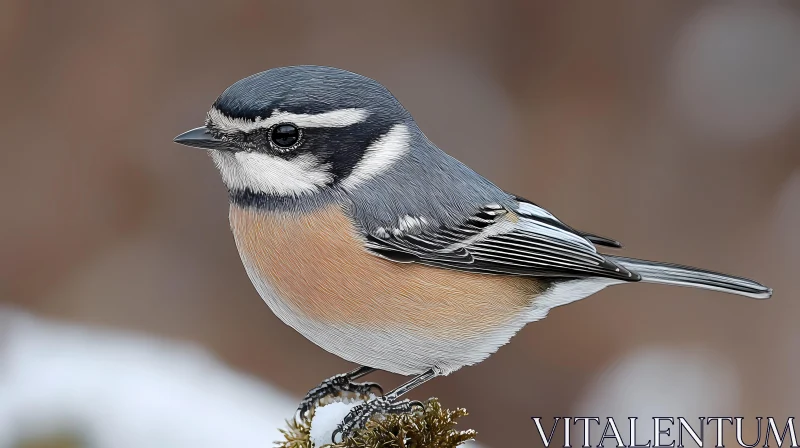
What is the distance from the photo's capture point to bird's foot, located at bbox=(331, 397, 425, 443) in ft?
10.5

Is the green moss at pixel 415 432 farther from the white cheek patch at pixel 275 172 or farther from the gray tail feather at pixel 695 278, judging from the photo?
the gray tail feather at pixel 695 278

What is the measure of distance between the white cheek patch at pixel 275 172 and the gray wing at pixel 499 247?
30 cm

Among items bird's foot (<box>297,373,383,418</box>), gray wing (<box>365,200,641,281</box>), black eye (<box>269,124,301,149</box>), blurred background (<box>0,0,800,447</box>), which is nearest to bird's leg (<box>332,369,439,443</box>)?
bird's foot (<box>297,373,383,418</box>)

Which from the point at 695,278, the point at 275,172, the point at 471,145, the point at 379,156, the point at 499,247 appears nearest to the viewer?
the point at 275,172

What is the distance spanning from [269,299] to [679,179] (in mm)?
4238

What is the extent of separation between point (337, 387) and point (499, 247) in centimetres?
94

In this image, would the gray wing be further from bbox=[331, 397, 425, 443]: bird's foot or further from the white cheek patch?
bbox=[331, 397, 425, 443]: bird's foot

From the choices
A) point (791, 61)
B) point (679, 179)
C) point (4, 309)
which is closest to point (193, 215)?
point (4, 309)

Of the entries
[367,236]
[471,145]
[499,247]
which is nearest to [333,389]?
[367,236]

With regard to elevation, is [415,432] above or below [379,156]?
below

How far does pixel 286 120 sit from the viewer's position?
3043 millimetres

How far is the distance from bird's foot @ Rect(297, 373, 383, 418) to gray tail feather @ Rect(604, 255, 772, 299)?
4.02 feet

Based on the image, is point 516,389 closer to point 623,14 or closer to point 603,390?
point 603,390

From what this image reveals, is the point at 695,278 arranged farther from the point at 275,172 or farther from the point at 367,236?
the point at 275,172
